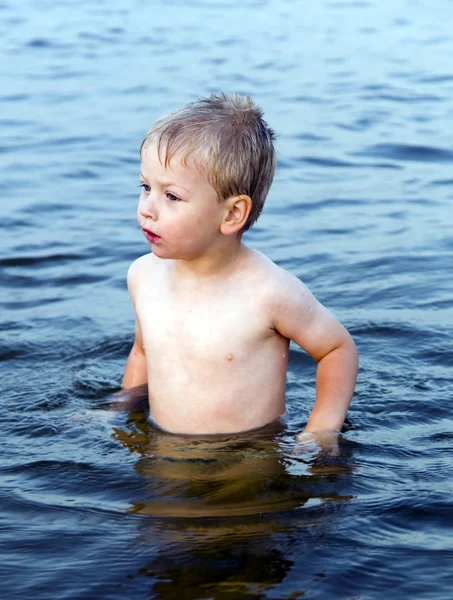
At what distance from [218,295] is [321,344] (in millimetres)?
415

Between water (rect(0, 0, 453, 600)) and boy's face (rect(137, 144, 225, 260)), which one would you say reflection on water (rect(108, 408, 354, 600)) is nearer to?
water (rect(0, 0, 453, 600))

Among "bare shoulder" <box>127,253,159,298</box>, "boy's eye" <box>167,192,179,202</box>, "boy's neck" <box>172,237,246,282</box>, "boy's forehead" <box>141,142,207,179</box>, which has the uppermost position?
"boy's forehead" <box>141,142,207,179</box>

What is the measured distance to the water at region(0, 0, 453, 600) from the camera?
3.00 meters

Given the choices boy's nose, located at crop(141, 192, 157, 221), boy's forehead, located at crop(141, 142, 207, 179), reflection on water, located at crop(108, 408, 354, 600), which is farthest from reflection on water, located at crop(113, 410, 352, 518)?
boy's forehead, located at crop(141, 142, 207, 179)

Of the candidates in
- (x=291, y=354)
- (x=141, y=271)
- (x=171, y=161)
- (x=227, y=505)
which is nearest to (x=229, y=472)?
(x=227, y=505)

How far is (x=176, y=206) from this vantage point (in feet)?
11.5

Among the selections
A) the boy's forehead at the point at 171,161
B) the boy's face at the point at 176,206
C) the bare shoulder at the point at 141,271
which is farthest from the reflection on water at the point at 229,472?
the boy's forehead at the point at 171,161

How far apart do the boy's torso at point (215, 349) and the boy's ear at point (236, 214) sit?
0.60 ft

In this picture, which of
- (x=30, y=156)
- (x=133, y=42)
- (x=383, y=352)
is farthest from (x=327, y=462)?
(x=133, y=42)

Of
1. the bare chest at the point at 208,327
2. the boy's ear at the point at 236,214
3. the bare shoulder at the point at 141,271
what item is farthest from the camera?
the bare shoulder at the point at 141,271

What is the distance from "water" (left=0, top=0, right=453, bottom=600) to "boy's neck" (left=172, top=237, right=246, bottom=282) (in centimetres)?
62

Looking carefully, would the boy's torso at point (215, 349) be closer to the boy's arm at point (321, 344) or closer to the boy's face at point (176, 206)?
the boy's arm at point (321, 344)

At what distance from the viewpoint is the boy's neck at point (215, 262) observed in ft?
12.1

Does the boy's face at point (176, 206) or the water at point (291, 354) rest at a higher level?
the boy's face at point (176, 206)
